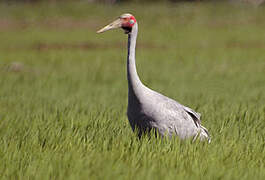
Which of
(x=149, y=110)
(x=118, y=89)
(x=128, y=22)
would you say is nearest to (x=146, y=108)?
(x=149, y=110)

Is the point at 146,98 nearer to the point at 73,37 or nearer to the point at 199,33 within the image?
the point at 73,37

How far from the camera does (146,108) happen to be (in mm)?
5582

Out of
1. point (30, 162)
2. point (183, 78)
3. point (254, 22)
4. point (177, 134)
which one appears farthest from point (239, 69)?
point (254, 22)

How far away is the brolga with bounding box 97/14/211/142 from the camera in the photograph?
559cm

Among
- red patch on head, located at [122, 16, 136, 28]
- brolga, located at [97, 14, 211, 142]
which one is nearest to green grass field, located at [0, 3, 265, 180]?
brolga, located at [97, 14, 211, 142]

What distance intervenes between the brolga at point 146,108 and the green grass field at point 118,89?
18 cm

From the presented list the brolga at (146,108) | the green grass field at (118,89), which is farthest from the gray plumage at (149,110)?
the green grass field at (118,89)

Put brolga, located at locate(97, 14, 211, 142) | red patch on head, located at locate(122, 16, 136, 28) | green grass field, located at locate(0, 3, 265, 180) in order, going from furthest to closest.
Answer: red patch on head, located at locate(122, 16, 136, 28)
brolga, located at locate(97, 14, 211, 142)
green grass field, located at locate(0, 3, 265, 180)

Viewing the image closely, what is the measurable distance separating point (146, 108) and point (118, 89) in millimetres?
7610

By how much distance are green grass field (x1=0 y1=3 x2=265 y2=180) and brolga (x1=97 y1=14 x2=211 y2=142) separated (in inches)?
7.0

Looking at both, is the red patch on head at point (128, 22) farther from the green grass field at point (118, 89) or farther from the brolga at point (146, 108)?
the green grass field at point (118, 89)

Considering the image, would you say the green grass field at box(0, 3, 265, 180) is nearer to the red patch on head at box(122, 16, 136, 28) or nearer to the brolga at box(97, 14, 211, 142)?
the brolga at box(97, 14, 211, 142)

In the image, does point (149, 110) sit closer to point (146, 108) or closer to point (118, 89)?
point (146, 108)

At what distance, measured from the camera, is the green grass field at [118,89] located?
4.91 metres
